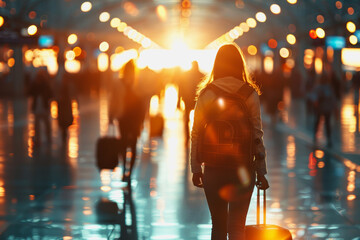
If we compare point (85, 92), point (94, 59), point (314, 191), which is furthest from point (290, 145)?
point (94, 59)

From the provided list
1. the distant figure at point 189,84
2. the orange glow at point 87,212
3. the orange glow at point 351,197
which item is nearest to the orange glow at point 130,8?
the distant figure at point 189,84

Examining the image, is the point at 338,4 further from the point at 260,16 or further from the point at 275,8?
the point at 260,16

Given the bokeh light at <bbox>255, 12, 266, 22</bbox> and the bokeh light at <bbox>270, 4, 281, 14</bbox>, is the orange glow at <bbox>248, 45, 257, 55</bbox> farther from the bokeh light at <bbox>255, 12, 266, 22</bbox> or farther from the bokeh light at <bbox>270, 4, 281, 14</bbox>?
the bokeh light at <bbox>270, 4, 281, 14</bbox>

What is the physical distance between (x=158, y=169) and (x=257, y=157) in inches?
296

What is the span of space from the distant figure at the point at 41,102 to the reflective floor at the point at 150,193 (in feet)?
0.98

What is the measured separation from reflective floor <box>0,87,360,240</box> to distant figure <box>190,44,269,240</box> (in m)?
2.06

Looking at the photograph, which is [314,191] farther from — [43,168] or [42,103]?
[42,103]

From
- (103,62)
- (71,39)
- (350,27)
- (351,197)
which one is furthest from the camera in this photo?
(103,62)

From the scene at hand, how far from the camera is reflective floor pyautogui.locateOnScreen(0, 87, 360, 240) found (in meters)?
7.52

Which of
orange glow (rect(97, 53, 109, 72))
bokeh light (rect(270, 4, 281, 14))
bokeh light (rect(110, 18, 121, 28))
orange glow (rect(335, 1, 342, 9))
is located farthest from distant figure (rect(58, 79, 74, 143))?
orange glow (rect(97, 53, 109, 72))

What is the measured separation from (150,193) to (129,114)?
4.99 feet

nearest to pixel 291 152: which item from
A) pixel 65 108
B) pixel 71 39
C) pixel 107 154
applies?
pixel 65 108

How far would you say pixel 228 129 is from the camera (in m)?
4.98

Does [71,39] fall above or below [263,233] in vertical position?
above
